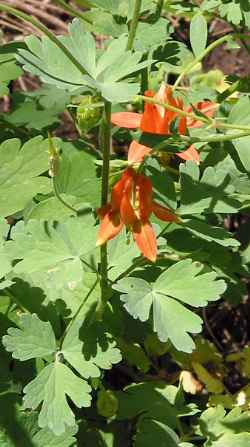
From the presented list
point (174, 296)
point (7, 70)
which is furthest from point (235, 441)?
point (7, 70)

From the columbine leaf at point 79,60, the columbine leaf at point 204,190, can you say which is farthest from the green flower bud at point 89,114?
the columbine leaf at point 204,190

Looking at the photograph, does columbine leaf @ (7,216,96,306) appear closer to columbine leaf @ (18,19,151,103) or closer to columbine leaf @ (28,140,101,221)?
columbine leaf @ (28,140,101,221)

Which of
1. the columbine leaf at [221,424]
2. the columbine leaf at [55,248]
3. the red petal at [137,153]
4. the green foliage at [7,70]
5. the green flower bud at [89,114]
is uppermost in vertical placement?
the green foliage at [7,70]

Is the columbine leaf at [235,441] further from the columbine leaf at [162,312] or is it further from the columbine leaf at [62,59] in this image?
the columbine leaf at [62,59]

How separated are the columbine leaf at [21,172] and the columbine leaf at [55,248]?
188 mm

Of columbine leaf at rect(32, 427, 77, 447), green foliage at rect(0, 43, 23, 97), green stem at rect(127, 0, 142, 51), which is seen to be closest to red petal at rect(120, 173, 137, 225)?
green stem at rect(127, 0, 142, 51)

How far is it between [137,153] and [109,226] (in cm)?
14

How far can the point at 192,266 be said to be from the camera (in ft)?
4.20

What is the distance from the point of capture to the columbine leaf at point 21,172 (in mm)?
1485

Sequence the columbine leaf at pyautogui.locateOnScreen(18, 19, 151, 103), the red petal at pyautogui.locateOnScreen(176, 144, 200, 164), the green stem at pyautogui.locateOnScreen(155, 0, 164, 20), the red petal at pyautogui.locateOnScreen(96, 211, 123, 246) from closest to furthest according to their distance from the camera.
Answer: the columbine leaf at pyautogui.locateOnScreen(18, 19, 151, 103) → the red petal at pyautogui.locateOnScreen(96, 211, 123, 246) → the red petal at pyautogui.locateOnScreen(176, 144, 200, 164) → the green stem at pyautogui.locateOnScreen(155, 0, 164, 20)

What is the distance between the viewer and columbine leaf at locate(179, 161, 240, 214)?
4.46 ft

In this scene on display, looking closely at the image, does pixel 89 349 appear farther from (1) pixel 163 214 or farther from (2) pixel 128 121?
(2) pixel 128 121

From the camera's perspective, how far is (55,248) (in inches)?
49.8

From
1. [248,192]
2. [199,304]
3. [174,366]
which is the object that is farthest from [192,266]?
[174,366]
